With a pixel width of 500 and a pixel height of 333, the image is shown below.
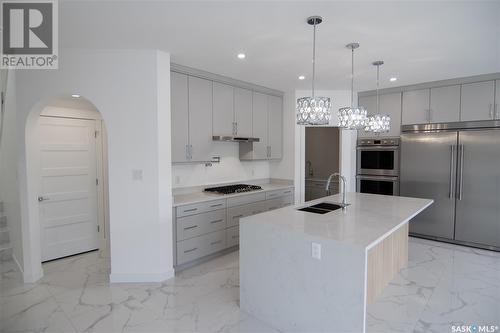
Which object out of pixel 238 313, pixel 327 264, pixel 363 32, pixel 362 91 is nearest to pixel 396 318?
pixel 327 264

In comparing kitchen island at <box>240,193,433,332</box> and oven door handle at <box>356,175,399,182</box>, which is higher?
oven door handle at <box>356,175,399,182</box>

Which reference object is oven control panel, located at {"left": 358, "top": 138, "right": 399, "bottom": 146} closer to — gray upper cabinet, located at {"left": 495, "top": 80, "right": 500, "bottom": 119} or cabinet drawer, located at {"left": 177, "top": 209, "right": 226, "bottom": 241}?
gray upper cabinet, located at {"left": 495, "top": 80, "right": 500, "bottom": 119}

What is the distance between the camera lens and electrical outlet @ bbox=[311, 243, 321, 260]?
2.08m

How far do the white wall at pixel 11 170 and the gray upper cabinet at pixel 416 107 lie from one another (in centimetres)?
544

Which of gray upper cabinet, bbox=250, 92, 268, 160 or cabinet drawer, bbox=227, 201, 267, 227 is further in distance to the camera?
gray upper cabinet, bbox=250, 92, 268, 160

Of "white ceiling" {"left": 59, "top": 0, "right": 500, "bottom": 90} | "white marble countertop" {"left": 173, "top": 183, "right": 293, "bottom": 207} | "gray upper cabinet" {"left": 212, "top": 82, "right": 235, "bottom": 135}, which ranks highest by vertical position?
"white ceiling" {"left": 59, "top": 0, "right": 500, "bottom": 90}

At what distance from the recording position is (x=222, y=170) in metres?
4.75

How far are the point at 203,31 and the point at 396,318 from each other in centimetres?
312

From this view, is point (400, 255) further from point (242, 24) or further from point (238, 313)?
point (242, 24)

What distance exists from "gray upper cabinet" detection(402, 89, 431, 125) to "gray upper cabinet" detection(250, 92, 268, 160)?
2.33 metres

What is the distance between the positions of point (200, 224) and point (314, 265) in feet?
6.31

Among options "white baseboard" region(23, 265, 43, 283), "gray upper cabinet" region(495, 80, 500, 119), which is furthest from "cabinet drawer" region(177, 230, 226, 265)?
"gray upper cabinet" region(495, 80, 500, 119)

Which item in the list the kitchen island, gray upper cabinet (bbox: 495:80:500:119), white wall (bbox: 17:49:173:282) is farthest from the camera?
gray upper cabinet (bbox: 495:80:500:119)

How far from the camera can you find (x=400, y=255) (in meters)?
3.46
